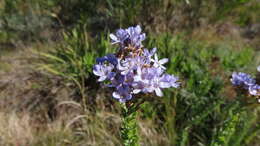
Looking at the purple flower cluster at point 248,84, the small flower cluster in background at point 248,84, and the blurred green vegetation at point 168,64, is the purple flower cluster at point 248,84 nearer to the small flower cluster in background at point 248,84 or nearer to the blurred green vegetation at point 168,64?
the small flower cluster in background at point 248,84

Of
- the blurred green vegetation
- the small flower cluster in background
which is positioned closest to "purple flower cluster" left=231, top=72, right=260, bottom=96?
the small flower cluster in background

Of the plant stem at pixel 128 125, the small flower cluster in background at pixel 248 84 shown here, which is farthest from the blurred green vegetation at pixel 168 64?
the plant stem at pixel 128 125

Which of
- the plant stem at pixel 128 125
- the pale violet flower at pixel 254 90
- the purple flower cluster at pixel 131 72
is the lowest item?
the plant stem at pixel 128 125

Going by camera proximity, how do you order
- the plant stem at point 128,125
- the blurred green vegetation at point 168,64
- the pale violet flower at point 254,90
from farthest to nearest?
1. the blurred green vegetation at point 168,64
2. the pale violet flower at point 254,90
3. the plant stem at point 128,125

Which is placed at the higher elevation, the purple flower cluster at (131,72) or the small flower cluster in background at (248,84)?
the purple flower cluster at (131,72)

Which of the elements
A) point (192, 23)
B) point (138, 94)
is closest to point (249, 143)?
→ point (138, 94)

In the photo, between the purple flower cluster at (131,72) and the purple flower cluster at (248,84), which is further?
the purple flower cluster at (248,84)

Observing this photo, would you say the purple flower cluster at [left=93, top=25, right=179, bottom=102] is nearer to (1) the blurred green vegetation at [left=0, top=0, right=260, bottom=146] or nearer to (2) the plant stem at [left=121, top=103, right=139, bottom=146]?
(2) the plant stem at [left=121, top=103, right=139, bottom=146]
